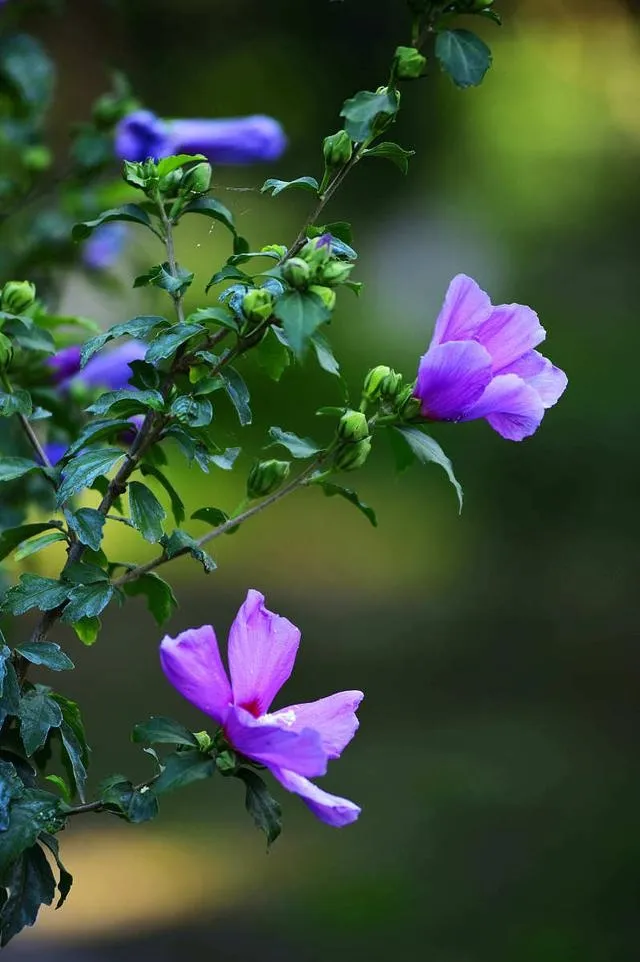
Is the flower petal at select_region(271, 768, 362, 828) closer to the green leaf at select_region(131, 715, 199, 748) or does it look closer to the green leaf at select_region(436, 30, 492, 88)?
the green leaf at select_region(131, 715, 199, 748)

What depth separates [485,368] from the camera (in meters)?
0.44

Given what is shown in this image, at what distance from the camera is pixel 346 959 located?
1495mm

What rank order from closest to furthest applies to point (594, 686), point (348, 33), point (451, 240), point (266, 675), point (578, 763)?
point (266, 675), point (578, 763), point (594, 686), point (348, 33), point (451, 240)

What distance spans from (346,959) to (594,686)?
1.09 meters

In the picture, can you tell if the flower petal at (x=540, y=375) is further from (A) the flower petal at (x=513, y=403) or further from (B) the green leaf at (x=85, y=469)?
(B) the green leaf at (x=85, y=469)

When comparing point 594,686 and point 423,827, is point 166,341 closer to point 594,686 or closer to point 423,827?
point 423,827

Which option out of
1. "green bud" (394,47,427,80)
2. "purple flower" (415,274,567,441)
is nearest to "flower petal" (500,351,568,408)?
"purple flower" (415,274,567,441)

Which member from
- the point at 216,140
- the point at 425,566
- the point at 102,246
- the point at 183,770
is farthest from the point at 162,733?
the point at 425,566

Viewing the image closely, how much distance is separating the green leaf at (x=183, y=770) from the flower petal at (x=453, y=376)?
0.47 ft

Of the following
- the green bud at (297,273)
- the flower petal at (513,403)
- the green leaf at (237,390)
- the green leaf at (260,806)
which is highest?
the green bud at (297,273)

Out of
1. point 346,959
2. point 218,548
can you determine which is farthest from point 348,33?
point 346,959

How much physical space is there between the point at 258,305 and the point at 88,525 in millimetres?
100

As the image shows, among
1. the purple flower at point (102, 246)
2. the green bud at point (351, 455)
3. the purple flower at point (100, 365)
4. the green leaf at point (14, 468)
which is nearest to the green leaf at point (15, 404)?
the green leaf at point (14, 468)

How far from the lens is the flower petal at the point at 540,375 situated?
46cm
